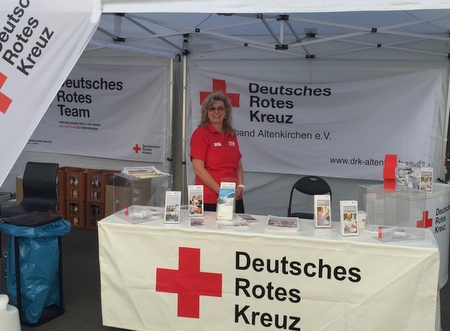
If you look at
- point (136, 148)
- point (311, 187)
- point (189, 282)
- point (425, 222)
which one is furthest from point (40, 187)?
point (425, 222)

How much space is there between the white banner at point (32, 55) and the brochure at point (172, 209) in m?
0.78

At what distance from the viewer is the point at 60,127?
509cm

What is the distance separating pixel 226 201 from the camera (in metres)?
2.52

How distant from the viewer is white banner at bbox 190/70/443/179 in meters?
3.95

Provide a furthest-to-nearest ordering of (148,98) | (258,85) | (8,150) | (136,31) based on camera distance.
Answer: (148,98) < (258,85) < (136,31) < (8,150)

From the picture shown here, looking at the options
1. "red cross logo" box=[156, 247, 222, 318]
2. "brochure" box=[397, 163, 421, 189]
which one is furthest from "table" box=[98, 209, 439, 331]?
"brochure" box=[397, 163, 421, 189]

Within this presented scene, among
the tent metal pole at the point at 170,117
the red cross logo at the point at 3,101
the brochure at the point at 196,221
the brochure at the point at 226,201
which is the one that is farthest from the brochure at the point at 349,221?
the tent metal pole at the point at 170,117

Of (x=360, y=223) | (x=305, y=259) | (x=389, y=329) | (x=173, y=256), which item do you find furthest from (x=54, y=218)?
(x=389, y=329)

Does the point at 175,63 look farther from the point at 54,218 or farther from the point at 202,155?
the point at 54,218

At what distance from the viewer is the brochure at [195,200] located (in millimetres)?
2522

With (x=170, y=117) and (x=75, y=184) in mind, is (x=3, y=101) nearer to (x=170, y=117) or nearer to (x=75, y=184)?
(x=170, y=117)

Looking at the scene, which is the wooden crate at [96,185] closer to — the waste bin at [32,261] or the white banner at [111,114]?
the white banner at [111,114]

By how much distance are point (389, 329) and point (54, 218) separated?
6.19 feet

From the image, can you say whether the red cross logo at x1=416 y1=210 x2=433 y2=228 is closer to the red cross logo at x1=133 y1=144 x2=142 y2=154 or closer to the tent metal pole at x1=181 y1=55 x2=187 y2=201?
the tent metal pole at x1=181 y1=55 x2=187 y2=201
